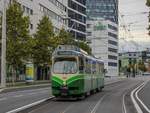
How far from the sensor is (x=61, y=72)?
30391mm

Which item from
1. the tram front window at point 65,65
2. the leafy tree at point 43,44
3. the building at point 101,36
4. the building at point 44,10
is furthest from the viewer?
the building at point 101,36

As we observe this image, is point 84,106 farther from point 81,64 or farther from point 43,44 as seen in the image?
point 43,44

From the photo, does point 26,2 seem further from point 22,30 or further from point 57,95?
point 57,95

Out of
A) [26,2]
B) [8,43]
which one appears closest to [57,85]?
[8,43]

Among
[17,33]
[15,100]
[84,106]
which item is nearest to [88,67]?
[15,100]

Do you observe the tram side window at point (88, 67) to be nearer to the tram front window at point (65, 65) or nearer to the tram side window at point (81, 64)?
the tram side window at point (81, 64)

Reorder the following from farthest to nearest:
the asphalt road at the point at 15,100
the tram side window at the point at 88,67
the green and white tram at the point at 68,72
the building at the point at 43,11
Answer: the building at the point at 43,11 → the tram side window at the point at 88,67 → the green and white tram at the point at 68,72 → the asphalt road at the point at 15,100

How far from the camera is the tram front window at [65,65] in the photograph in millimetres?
30500

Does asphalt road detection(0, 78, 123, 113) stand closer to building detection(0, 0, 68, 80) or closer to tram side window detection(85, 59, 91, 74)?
tram side window detection(85, 59, 91, 74)

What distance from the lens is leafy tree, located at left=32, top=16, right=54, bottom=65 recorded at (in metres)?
78.7

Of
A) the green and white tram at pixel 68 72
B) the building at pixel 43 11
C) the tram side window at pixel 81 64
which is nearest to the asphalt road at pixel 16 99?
the green and white tram at pixel 68 72

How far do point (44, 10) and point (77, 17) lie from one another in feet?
134

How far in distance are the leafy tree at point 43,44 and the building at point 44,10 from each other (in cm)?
559

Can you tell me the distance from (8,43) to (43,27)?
18489 mm
